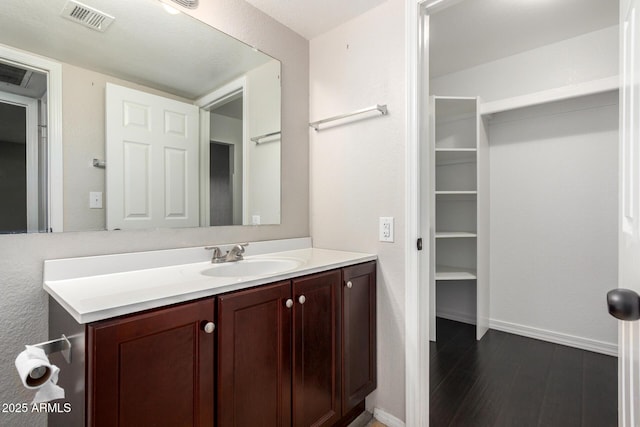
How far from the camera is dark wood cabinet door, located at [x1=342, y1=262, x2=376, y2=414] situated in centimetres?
145

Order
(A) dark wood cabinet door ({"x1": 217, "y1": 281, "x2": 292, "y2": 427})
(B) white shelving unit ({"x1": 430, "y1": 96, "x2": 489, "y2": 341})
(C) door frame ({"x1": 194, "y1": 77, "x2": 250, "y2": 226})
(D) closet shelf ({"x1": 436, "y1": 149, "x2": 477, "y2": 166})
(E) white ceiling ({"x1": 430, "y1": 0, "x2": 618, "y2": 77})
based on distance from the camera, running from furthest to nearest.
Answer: (D) closet shelf ({"x1": 436, "y1": 149, "x2": 477, "y2": 166})
(B) white shelving unit ({"x1": 430, "y1": 96, "x2": 489, "y2": 341})
(E) white ceiling ({"x1": 430, "y1": 0, "x2": 618, "y2": 77})
(C) door frame ({"x1": 194, "y1": 77, "x2": 250, "y2": 226})
(A) dark wood cabinet door ({"x1": 217, "y1": 281, "x2": 292, "y2": 427})

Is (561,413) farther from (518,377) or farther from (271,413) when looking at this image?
Answer: (271,413)

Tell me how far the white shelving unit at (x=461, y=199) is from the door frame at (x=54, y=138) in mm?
2344

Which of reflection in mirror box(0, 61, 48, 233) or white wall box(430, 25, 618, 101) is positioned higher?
white wall box(430, 25, 618, 101)

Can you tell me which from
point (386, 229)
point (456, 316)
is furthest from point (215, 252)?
point (456, 316)

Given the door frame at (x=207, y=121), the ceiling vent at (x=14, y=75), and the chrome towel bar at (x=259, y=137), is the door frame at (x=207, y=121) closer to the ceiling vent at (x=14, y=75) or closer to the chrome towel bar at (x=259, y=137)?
the chrome towel bar at (x=259, y=137)

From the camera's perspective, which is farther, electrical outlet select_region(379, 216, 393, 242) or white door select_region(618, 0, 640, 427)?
electrical outlet select_region(379, 216, 393, 242)

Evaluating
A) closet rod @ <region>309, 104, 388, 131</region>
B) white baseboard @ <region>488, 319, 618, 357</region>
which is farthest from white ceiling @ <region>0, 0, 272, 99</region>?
white baseboard @ <region>488, 319, 618, 357</region>

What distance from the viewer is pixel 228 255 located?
149 centimetres

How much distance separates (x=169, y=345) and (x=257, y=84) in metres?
1.42

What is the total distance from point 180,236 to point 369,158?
105 centimetres

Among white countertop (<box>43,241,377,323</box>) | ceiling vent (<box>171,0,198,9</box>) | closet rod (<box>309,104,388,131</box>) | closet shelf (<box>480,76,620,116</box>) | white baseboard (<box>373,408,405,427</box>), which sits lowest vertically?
white baseboard (<box>373,408,405,427</box>)

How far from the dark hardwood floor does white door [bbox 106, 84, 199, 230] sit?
5.70 feet

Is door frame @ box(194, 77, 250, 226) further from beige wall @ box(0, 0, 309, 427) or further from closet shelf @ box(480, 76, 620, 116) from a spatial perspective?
closet shelf @ box(480, 76, 620, 116)
